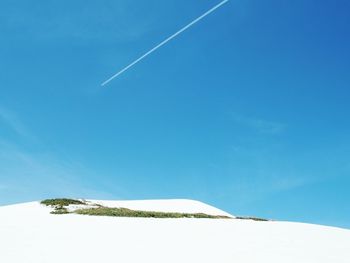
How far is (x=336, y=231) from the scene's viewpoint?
77.3 ft

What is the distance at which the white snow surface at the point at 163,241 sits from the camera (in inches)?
579

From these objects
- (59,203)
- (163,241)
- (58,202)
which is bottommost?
(163,241)

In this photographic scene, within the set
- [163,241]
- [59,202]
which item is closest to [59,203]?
[59,202]

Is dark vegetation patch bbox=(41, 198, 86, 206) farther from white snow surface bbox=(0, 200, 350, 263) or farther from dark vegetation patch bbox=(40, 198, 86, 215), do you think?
white snow surface bbox=(0, 200, 350, 263)

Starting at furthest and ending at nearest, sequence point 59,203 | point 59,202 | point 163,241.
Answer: point 59,202 → point 59,203 → point 163,241

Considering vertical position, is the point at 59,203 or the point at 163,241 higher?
the point at 59,203

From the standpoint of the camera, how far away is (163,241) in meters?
17.5

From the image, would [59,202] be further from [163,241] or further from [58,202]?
[163,241]

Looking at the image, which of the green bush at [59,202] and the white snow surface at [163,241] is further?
the green bush at [59,202]

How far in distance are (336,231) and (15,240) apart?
53.1 ft

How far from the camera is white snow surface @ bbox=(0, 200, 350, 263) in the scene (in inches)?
579

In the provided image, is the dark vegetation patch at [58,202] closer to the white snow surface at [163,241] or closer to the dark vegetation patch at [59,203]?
the dark vegetation patch at [59,203]

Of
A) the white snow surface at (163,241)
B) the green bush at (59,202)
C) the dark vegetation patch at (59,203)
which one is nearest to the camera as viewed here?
the white snow surface at (163,241)

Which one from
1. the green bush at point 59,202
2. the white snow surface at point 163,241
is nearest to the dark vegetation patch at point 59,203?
the green bush at point 59,202
